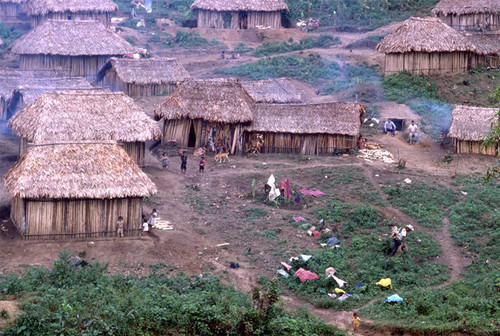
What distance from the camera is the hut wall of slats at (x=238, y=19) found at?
165 ft

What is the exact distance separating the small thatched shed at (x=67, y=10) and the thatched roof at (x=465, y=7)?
22.5 m

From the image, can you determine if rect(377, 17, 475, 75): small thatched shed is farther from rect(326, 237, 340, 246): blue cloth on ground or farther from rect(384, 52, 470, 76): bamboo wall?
rect(326, 237, 340, 246): blue cloth on ground

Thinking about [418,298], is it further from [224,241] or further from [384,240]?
[224,241]

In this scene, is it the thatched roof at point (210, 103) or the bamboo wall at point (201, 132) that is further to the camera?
the bamboo wall at point (201, 132)

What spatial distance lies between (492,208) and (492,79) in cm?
1582

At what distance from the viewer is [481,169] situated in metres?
29.1

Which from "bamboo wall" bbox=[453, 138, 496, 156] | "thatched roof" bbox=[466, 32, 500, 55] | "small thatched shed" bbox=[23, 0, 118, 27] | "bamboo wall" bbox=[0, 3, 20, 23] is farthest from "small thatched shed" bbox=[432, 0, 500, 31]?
"bamboo wall" bbox=[0, 3, 20, 23]

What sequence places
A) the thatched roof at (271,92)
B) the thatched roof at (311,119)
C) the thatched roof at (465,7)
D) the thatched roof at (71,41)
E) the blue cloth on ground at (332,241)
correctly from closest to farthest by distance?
the blue cloth on ground at (332,241), the thatched roof at (311,119), the thatched roof at (271,92), the thatched roof at (71,41), the thatched roof at (465,7)

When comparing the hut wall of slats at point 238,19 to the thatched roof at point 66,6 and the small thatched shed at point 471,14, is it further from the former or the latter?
the small thatched shed at point 471,14

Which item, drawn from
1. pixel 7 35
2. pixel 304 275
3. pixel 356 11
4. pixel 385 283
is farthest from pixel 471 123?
pixel 7 35

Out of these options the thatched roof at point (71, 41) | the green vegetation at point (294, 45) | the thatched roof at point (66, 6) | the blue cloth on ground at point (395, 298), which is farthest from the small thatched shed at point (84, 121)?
the thatched roof at point (66, 6)

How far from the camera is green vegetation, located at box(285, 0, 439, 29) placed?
4963 centimetres

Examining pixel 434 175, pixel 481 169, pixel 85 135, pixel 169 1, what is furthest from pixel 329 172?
pixel 169 1

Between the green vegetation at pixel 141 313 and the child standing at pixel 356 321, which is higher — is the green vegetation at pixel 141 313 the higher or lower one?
the higher one
